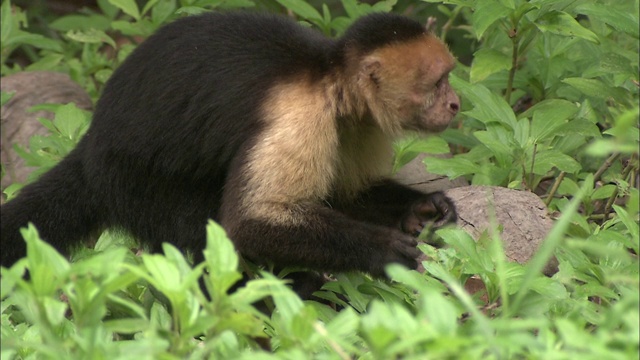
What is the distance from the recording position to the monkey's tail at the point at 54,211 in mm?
3752

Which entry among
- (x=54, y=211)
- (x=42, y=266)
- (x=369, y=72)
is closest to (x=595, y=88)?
(x=369, y=72)

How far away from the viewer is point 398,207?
3.95 metres

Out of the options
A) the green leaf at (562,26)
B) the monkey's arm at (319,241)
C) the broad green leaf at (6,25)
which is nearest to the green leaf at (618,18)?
the green leaf at (562,26)

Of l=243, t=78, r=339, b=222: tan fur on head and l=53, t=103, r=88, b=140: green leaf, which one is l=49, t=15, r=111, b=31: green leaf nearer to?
l=53, t=103, r=88, b=140: green leaf

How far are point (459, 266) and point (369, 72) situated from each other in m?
0.78

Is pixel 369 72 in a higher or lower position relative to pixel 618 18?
lower

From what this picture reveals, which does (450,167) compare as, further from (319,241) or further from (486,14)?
(319,241)

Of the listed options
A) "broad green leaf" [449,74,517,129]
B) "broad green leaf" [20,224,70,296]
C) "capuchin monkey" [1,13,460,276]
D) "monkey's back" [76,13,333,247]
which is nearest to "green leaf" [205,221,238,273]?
"broad green leaf" [20,224,70,296]

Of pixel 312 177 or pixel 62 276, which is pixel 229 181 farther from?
pixel 62 276

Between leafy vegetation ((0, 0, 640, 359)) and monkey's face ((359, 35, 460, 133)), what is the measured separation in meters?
0.32

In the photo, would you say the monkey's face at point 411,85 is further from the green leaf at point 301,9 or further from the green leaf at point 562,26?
the green leaf at point 301,9

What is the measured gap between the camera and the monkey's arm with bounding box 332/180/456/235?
381cm

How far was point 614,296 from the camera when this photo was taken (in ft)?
9.49

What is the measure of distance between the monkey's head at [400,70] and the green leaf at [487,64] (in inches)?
21.8
